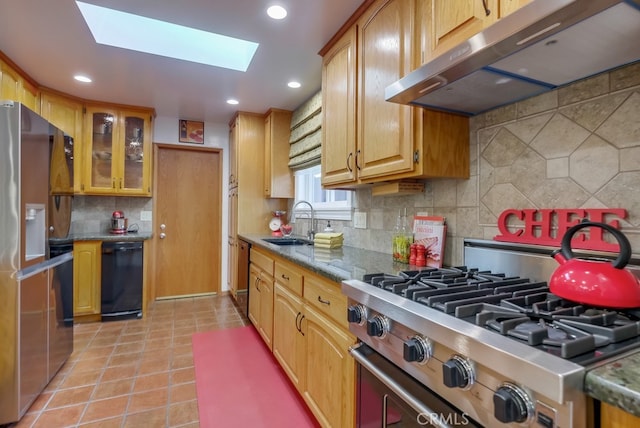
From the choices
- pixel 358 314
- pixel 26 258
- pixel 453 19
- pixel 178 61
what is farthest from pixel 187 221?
pixel 453 19

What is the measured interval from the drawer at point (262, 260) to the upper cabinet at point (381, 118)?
30.2 inches

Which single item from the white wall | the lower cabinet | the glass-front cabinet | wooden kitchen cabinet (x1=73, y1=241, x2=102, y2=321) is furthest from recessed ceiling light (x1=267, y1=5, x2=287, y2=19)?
wooden kitchen cabinet (x1=73, y1=241, x2=102, y2=321)

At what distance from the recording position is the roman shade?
2.87 metres

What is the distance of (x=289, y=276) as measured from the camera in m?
2.00

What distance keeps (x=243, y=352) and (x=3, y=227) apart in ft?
5.77

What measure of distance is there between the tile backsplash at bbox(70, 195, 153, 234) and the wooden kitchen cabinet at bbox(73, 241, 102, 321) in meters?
0.58

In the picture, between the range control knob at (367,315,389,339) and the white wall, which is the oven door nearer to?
the range control knob at (367,315,389,339)

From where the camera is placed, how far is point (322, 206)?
3045 mm

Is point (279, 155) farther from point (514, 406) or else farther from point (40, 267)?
point (514, 406)

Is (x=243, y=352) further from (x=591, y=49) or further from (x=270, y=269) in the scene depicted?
(x=591, y=49)

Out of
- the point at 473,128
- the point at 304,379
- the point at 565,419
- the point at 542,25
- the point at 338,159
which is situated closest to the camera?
the point at 565,419

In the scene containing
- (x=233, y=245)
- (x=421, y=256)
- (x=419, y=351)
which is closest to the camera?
(x=419, y=351)

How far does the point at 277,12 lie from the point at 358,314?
1730 mm

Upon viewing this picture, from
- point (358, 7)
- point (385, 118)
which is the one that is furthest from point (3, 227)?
point (358, 7)
